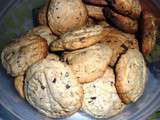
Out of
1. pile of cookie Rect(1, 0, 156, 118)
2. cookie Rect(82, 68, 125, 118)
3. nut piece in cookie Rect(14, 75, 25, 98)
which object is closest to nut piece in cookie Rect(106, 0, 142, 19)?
pile of cookie Rect(1, 0, 156, 118)

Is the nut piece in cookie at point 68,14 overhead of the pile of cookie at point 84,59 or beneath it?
overhead

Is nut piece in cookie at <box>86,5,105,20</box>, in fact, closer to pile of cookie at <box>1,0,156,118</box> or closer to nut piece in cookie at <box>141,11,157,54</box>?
pile of cookie at <box>1,0,156,118</box>

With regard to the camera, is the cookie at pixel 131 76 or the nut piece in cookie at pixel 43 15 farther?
the nut piece in cookie at pixel 43 15

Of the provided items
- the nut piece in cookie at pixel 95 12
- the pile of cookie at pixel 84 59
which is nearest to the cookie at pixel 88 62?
the pile of cookie at pixel 84 59

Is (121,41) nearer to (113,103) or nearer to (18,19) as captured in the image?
(113,103)

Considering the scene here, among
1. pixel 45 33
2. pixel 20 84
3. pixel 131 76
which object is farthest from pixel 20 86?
pixel 131 76

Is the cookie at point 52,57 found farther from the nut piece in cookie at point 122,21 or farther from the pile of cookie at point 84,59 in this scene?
the nut piece in cookie at point 122,21

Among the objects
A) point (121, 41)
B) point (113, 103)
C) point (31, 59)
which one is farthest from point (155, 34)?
point (31, 59)
